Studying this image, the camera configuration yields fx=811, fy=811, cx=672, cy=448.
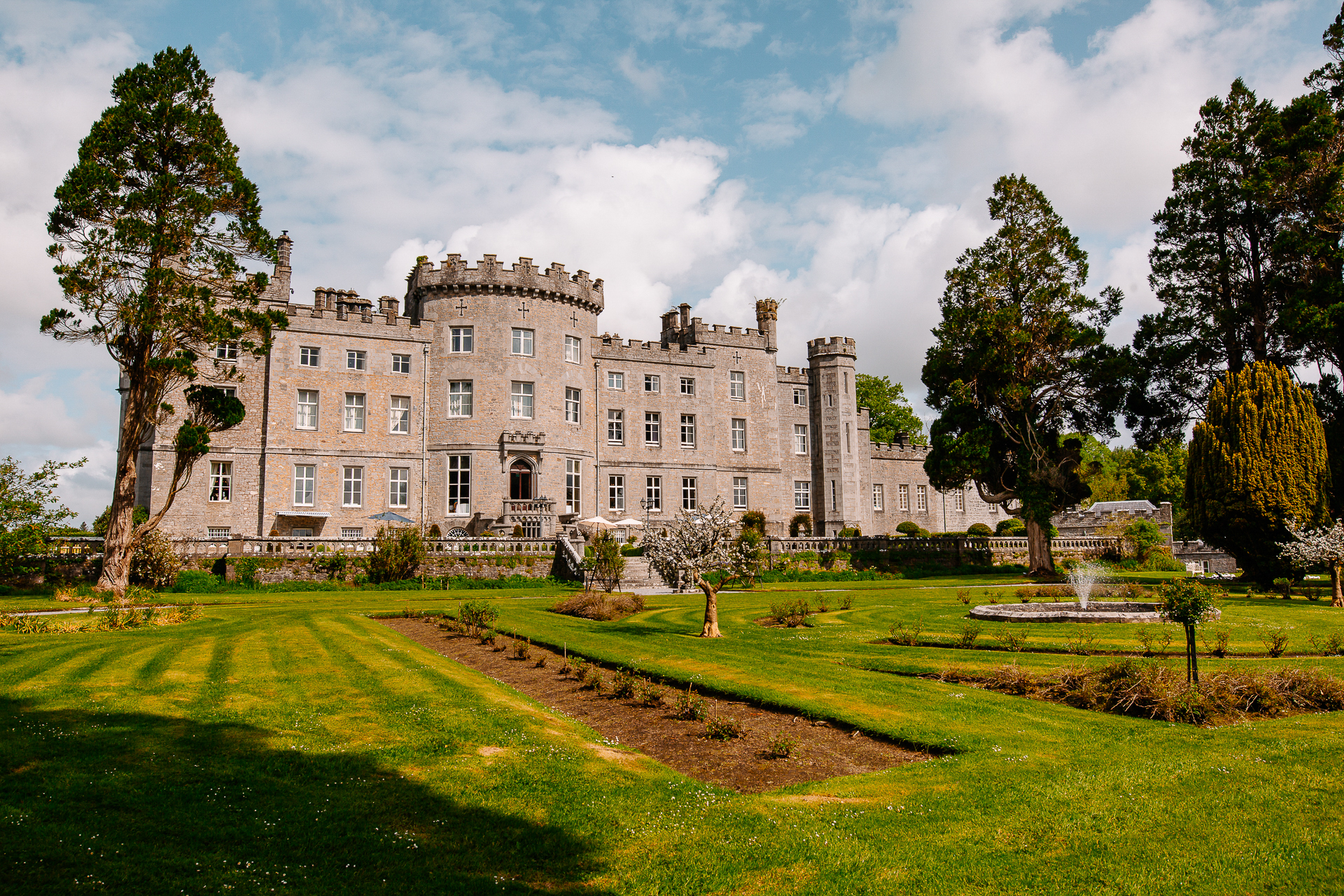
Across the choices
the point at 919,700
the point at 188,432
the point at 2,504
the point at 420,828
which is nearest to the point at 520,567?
the point at 188,432

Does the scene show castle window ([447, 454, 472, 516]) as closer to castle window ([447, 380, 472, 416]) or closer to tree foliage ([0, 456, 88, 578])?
castle window ([447, 380, 472, 416])

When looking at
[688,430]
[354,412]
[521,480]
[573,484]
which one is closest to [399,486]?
[354,412]

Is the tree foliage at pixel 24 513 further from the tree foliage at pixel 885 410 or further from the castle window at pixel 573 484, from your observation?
the tree foliage at pixel 885 410

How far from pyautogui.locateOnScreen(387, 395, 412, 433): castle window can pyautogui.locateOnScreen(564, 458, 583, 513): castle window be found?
8107 millimetres

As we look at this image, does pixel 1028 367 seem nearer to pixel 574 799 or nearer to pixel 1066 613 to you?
pixel 1066 613

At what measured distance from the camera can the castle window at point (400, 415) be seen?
4028cm

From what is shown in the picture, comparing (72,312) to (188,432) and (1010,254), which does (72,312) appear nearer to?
(188,432)

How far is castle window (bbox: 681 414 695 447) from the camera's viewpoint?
46.9 m

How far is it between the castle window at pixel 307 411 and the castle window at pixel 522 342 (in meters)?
9.76

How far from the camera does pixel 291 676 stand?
11367 mm

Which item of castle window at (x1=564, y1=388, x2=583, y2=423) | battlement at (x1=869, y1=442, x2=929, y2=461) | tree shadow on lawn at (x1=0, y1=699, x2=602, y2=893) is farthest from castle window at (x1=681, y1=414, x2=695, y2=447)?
tree shadow on lawn at (x1=0, y1=699, x2=602, y2=893)

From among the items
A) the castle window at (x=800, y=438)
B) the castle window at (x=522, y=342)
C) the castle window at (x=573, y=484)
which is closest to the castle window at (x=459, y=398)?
the castle window at (x=522, y=342)

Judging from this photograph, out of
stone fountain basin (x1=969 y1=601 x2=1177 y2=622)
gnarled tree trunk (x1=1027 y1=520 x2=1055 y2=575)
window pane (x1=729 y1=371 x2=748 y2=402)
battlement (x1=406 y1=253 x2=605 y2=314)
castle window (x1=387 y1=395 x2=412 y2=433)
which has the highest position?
battlement (x1=406 y1=253 x2=605 y2=314)

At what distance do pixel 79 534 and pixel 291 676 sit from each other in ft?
90.8
